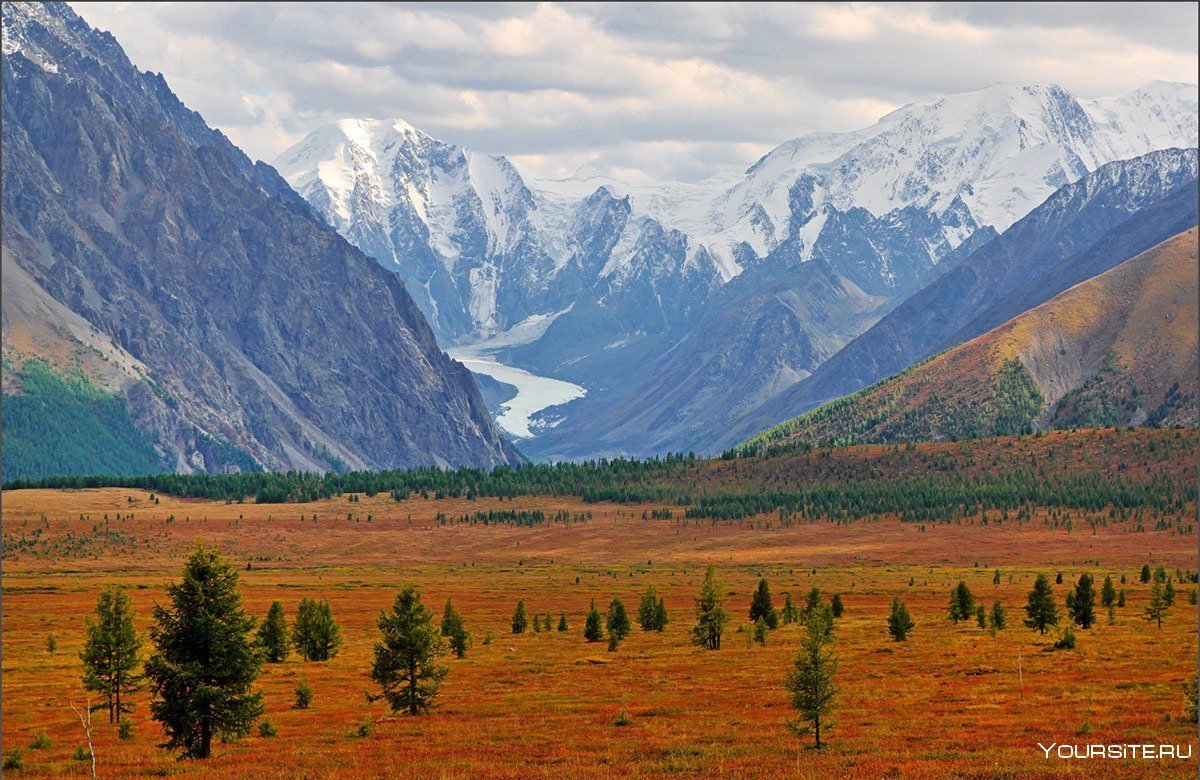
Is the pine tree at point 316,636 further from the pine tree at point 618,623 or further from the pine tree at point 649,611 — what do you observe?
the pine tree at point 649,611

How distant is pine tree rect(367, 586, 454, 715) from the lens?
85.0 meters

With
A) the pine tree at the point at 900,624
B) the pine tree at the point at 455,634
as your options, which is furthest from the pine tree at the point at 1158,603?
the pine tree at the point at 455,634

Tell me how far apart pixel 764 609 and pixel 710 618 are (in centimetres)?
1713

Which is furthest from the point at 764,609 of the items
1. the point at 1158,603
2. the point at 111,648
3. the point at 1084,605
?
the point at 111,648

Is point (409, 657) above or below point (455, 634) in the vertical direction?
above

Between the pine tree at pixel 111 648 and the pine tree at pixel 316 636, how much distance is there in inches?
1219

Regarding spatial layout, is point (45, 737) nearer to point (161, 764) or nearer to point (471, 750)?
point (161, 764)

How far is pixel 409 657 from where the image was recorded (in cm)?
8600

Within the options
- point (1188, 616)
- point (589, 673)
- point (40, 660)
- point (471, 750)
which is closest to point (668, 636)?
point (589, 673)

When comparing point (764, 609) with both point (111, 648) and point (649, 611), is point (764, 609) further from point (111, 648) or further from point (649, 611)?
point (111, 648)

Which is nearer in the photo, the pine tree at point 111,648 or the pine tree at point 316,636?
the pine tree at point 111,648

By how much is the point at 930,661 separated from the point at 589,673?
24.8 metres

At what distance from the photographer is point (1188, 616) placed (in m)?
124

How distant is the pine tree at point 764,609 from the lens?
132 metres
